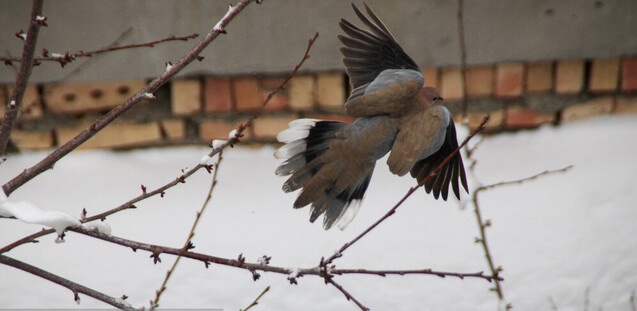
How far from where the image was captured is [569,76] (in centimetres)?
257

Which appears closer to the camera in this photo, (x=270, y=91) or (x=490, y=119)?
(x=270, y=91)

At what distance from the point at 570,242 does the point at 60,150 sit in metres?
1.72

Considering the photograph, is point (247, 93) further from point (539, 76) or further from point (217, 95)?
point (539, 76)

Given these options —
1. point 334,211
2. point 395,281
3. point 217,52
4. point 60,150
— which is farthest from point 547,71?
point 60,150

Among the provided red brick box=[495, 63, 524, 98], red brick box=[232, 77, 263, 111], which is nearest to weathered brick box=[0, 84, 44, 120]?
red brick box=[232, 77, 263, 111]

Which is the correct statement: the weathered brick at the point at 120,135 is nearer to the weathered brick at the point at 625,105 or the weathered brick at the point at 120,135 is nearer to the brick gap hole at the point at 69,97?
the brick gap hole at the point at 69,97

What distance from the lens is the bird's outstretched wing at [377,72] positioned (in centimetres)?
115

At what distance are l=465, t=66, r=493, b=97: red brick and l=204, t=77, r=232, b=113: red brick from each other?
0.87 metres

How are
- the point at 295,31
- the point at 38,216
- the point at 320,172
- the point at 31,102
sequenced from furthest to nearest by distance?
the point at 31,102, the point at 295,31, the point at 320,172, the point at 38,216

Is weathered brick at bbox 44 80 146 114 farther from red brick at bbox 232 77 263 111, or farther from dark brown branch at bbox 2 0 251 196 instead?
dark brown branch at bbox 2 0 251 196

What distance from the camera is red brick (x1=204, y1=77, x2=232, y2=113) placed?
96.9 inches

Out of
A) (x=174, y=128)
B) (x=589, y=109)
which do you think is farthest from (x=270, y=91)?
(x=589, y=109)

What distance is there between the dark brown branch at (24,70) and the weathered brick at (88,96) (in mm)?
1303

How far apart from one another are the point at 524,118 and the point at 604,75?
12.8 inches
